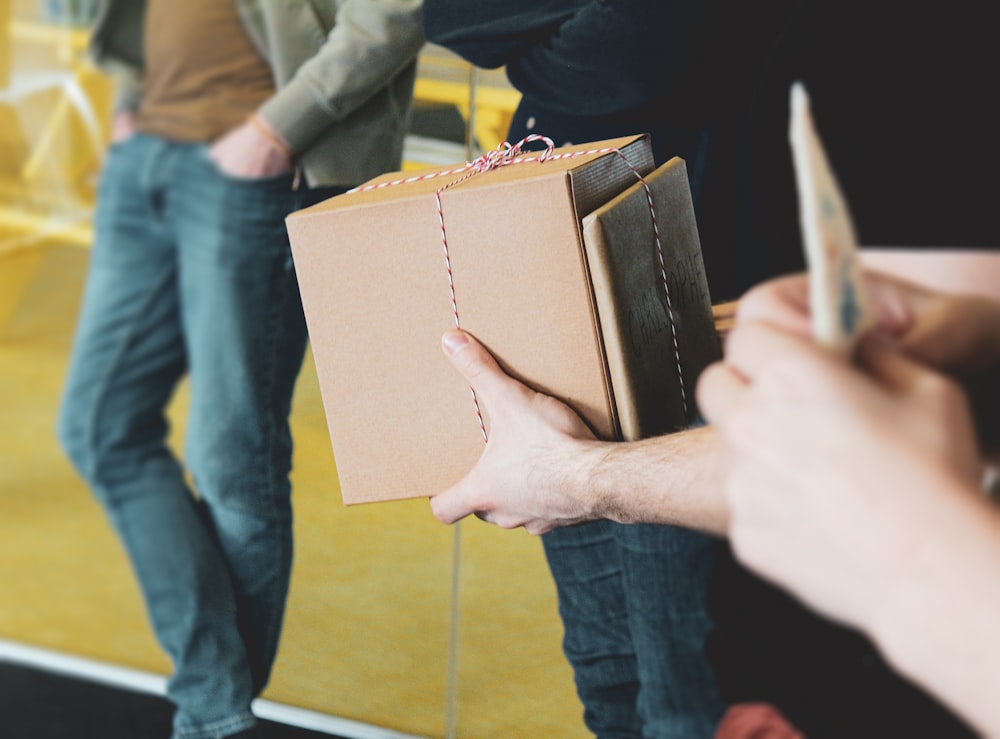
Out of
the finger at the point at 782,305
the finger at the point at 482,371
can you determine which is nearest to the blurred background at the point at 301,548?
the finger at the point at 482,371

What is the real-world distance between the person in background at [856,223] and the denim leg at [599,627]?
1.23ft

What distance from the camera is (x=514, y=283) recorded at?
2.81ft

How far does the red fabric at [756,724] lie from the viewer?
2.25 ft

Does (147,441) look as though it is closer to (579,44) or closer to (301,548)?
(301,548)

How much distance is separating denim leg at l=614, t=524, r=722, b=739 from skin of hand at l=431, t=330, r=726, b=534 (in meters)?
0.24

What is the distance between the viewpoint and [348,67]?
1311 millimetres

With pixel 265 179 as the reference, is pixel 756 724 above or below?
below

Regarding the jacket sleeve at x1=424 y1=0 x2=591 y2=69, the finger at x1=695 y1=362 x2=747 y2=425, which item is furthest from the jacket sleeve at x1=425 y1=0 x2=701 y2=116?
the finger at x1=695 y1=362 x2=747 y2=425

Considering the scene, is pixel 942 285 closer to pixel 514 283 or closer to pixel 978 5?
pixel 978 5

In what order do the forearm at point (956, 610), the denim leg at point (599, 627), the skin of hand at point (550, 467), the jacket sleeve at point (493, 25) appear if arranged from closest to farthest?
the forearm at point (956, 610) < the skin of hand at point (550, 467) < the jacket sleeve at point (493, 25) < the denim leg at point (599, 627)

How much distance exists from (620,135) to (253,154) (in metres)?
0.51

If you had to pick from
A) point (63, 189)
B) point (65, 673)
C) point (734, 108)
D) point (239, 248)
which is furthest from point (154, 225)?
point (65, 673)

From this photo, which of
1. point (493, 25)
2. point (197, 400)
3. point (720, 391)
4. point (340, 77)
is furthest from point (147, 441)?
point (720, 391)

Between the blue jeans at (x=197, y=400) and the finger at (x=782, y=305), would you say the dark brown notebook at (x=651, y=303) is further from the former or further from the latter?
the blue jeans at (x=197, y=400)
